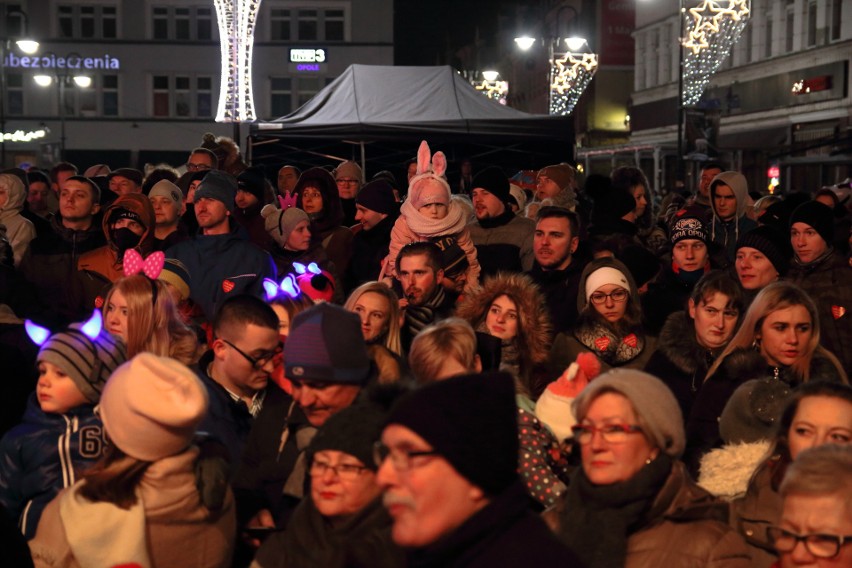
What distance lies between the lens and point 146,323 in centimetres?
607

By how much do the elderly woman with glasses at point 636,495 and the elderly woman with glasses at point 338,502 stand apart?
1.96 ft

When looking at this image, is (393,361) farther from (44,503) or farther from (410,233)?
(410,233)

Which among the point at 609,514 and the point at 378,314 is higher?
the point at 378,314

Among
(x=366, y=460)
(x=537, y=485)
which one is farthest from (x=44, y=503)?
(x=537, y=485)

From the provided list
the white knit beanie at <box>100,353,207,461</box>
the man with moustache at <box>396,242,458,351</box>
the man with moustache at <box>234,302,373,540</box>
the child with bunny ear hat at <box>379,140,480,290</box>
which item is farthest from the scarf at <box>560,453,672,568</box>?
the child with bunny ear hat at <box>379,140,480,290</box>

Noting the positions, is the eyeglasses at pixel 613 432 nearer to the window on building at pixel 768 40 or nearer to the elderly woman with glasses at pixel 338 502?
the elderly woman with glasses at pixel 338 502

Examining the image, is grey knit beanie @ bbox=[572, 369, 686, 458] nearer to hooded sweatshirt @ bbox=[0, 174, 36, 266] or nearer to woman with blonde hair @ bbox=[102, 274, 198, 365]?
woman with blonde hair @ bbox=[102, 274, 198, 365]

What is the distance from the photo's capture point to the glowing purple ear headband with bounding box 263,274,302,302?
22.5 feet

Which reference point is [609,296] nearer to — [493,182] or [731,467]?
[731,467]

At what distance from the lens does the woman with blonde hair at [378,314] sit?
256 inches

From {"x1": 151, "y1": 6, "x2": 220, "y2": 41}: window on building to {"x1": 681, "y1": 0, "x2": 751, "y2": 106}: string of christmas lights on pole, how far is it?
42.4m

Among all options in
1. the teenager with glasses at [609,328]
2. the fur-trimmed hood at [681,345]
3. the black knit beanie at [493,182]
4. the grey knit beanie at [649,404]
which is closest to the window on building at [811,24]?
the black knit beanie at [493,182]

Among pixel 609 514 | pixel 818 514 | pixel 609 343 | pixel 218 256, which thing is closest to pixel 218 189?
pixel 218 256

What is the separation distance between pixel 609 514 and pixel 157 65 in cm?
6172
